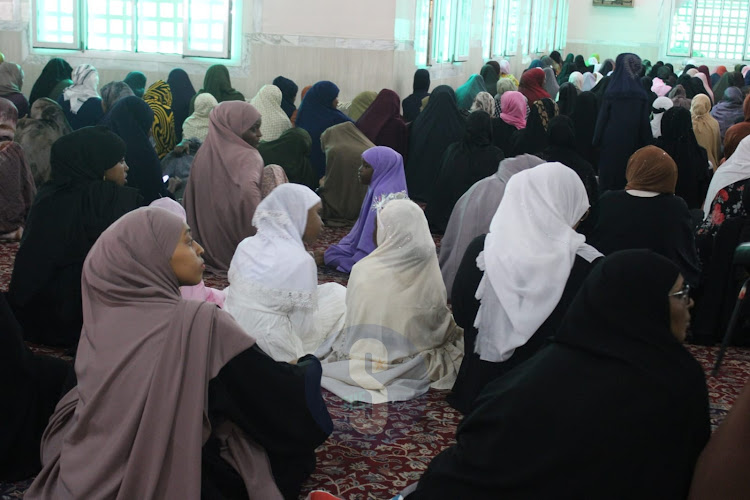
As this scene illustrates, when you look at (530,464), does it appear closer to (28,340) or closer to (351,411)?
(351,411)

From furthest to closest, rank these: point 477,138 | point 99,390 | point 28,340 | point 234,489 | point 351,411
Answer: point 477,138 → point 28,340 → point 351,411 → point 234,489 → point 99,390

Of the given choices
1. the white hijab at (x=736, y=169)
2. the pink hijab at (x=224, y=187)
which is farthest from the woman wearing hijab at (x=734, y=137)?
the pink hijab at (x=224, y=187)

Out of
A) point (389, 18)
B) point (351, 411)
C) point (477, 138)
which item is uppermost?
point (389, 18)

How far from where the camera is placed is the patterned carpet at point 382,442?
2484 millimetres

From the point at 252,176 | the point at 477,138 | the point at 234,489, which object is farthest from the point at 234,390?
the point at 477,138

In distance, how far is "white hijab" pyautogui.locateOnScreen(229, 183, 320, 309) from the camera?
3.00 m

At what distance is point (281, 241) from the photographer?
3.11 m

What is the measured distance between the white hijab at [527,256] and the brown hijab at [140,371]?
103cm

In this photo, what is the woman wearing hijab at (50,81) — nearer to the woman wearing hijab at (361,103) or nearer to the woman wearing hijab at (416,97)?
the woman wearing hijab at (361,103)

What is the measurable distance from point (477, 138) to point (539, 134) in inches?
34.8

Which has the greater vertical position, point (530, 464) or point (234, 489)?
point (530, 464)

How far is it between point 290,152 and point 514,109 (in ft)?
6.76

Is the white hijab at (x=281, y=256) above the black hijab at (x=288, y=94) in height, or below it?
below

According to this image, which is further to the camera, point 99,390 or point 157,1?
point 157,1
